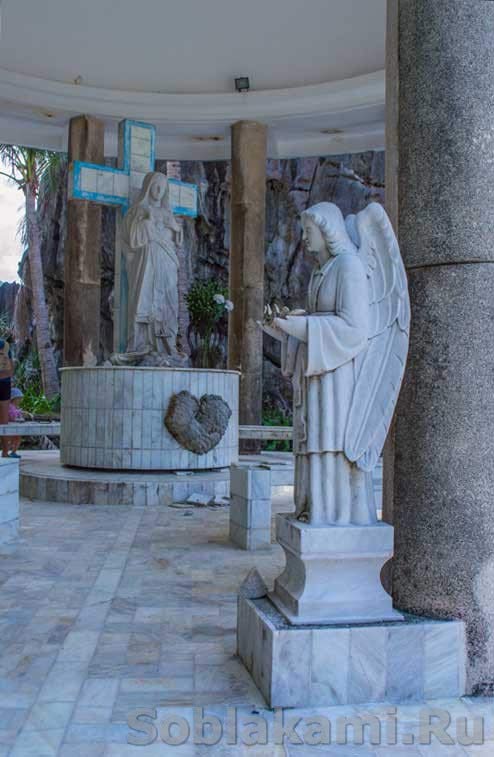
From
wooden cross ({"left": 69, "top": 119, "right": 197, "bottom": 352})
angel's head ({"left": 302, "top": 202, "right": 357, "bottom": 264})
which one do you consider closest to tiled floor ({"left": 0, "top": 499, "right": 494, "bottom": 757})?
angel's head ({"left": 302, "top": 202, "right": 357, "bottom": 264})

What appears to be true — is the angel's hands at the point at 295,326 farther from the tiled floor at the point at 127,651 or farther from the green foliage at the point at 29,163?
the green foliage at the point at 29,163

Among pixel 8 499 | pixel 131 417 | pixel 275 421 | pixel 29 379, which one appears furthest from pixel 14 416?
pixel 29 379

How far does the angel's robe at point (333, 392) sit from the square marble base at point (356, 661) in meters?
0.47

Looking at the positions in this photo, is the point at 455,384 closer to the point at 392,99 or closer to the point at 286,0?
the point at 392,99

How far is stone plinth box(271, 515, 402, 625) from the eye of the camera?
3.05 m

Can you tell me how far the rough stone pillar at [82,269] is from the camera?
1288cm

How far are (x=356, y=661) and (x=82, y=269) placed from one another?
1099 centimetres

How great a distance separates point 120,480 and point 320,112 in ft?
28.1

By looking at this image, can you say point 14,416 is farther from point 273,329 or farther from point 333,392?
point 333,392

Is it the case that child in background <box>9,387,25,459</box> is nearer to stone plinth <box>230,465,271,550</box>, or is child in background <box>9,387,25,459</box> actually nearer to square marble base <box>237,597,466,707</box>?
stone plinth <box>230,465,271,550</box>

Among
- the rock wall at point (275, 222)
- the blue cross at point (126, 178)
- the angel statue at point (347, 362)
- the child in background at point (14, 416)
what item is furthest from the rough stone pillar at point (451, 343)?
the rock wall at point (275, 222)

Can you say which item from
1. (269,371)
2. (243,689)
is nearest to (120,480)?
(243,689)

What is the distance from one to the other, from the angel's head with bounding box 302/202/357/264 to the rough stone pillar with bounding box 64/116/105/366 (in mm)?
9868

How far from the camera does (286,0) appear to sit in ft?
36.4
